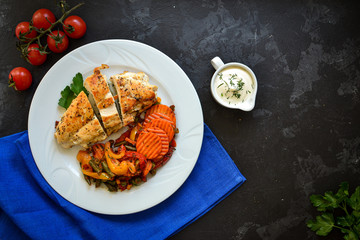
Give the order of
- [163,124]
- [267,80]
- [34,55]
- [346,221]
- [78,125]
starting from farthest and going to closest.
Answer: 1. [267,80]
2. [346,221]
3. [34,55]
4. [163,124]
5. [78,125]

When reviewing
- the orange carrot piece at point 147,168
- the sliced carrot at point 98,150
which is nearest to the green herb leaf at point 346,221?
the orange carrot piece at point 147,168

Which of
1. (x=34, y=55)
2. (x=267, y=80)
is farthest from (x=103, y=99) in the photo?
(x=267, y=80)

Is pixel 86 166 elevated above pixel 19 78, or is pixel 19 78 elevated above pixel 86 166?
pixel 19 78

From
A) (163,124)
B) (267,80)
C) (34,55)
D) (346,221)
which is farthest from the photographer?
(267,80)

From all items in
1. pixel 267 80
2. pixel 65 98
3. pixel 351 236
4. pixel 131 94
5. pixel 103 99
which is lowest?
pixel 351 236

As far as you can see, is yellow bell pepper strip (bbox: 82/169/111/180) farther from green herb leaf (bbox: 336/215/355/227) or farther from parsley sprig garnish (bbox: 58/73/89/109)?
green herb leaf (bbox: 336/215/355/227)

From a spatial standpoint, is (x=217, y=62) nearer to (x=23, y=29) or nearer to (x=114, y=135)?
(x=114, y=135)
